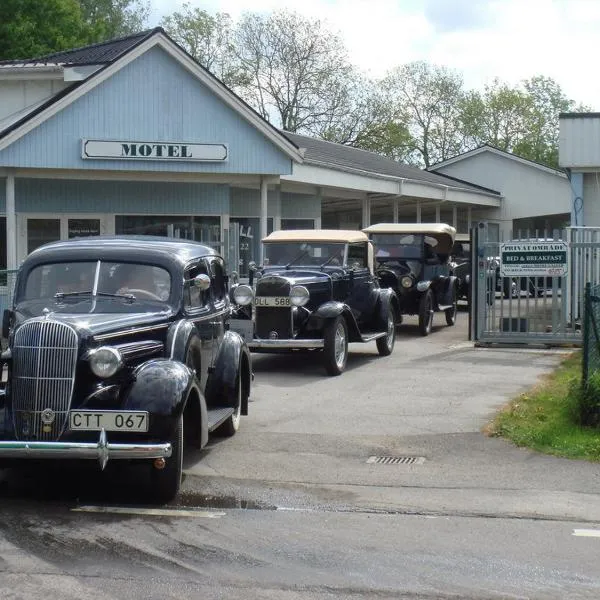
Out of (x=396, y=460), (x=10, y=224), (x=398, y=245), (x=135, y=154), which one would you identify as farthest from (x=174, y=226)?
(x=396, y=460)

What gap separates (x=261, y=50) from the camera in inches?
2116

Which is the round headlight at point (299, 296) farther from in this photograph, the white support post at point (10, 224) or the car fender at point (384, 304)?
the white support post at point (10, 224)

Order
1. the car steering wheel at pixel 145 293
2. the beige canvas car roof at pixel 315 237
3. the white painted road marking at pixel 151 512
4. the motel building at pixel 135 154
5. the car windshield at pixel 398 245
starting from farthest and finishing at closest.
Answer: the car windshield at pixel 398 245 → the motel building at pixel 135 154 → the beige canvas car roof at pixel 315 237 → the car steering wheel at pixel 145 293 → the white painted road marking at pixel 151 512

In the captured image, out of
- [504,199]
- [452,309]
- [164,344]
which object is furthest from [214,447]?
[504,199]

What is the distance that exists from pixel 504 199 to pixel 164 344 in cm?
3282

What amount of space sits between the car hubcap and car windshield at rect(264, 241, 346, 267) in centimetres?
161

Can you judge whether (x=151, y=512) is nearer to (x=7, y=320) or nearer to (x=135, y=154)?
(x=7, y=320)

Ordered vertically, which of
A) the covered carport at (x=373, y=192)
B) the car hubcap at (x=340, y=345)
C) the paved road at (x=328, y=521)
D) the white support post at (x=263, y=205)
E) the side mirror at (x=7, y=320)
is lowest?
the paved road at (x=328, y=521)

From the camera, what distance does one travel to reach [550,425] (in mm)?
10297

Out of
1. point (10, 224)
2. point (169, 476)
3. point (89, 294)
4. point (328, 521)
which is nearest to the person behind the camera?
point (328, 521)

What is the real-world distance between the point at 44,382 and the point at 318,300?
7.78 meters

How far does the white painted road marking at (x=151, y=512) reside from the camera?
7.16 metres

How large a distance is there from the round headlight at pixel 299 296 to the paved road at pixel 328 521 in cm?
279

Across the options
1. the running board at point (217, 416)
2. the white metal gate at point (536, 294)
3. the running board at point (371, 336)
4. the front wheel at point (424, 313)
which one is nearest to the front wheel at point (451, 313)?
the front wheel at point (424, 313)
